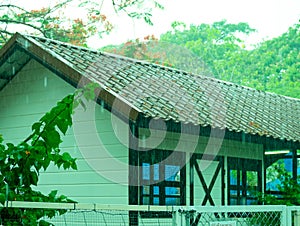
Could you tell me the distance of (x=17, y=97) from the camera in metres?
14.2

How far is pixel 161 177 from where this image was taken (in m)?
12.8

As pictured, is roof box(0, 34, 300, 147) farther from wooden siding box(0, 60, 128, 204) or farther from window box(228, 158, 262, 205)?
window box(228, 158, 262, 205)

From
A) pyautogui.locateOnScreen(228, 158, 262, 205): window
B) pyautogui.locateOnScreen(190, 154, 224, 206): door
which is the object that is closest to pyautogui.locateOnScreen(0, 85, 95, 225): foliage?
pyautogui.locateOnScreen(190, 154, 224, 206): door

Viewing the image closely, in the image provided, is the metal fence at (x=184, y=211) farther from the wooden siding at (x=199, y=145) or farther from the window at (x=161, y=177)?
the wooden siding at (x=199, y=145)

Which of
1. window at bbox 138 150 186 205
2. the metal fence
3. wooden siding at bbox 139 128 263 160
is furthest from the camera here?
wooden siding at bbox 139 128 263 160

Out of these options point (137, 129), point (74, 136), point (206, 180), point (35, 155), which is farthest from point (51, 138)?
point (206, 180)

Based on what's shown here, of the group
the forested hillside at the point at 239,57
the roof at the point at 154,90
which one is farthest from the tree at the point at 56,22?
the forested hillside at the point at 239,57

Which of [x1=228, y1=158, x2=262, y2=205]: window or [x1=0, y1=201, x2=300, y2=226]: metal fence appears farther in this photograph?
[x1=228, y1=158, x2=262, y2=205]: window

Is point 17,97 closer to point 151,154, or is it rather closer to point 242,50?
point 151,154

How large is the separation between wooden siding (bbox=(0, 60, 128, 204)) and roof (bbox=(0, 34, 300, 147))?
493 millimetres

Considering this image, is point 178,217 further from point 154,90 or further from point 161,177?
point 154,90

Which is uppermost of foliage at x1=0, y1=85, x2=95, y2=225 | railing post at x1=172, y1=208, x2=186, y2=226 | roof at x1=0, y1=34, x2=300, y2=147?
roof at x1=0, y1=34, x2=300, y2=147

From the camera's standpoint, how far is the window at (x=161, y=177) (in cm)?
1237

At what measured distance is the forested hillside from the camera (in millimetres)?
45156
